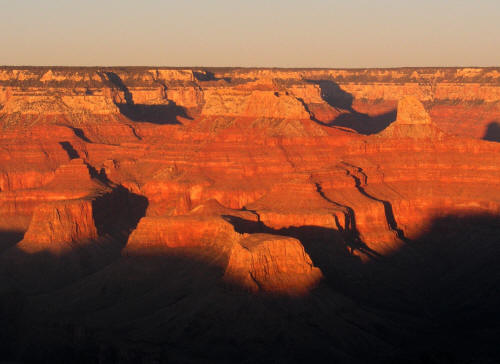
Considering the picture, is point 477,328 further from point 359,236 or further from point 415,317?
point 359,236

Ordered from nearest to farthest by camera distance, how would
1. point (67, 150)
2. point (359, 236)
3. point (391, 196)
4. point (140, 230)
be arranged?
point (140, 230) < point (359, 236) < point (391, 196) < point (67, 150)

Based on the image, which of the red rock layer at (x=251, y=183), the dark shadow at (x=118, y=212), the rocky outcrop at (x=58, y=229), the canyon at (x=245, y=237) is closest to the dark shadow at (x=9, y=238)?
the canyon at (x=245, y=237)

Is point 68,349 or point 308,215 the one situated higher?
point 308,215

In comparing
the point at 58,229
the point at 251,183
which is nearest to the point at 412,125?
A: the point at 251,183

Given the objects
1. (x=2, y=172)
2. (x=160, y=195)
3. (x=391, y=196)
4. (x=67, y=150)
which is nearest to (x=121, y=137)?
(x=67, y=150)

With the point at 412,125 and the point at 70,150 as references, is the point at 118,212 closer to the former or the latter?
the point at 70,150

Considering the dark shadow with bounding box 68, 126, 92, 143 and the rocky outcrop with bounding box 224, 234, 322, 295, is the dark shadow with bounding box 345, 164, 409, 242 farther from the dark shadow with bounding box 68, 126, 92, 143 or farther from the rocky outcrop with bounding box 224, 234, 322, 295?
the dark shadow with bounding box 68, 126, 92, 143
